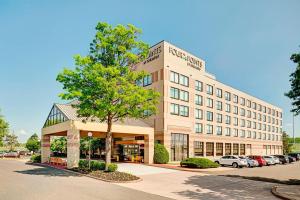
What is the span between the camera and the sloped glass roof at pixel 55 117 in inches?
1301

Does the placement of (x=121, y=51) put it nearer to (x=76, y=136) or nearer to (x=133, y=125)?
(x=76, y=136)

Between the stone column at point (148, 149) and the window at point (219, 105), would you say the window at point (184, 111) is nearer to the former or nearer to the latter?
the stone column at point (148, 149)

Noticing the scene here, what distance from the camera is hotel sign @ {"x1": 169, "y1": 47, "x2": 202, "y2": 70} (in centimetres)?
4360

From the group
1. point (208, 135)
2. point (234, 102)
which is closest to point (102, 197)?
point (208, 135)

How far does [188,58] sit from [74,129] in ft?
82.3

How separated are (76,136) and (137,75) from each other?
1023 cm

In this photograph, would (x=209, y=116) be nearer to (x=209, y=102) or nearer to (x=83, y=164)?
(x=209, y=102)

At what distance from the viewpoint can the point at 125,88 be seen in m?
23.8

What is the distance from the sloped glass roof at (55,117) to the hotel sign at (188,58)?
63.6ft

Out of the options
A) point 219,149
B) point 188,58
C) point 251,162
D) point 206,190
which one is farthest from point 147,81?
point 206,190

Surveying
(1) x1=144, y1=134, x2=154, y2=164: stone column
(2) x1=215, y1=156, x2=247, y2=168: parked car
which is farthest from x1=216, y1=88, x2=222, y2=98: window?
(1) x1=144, y1=134, x2=154, y2=164: stone column

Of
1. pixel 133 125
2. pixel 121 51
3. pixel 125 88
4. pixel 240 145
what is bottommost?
pixel 240 145

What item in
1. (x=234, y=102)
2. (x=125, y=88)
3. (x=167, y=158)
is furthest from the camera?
(x=234, y=102)

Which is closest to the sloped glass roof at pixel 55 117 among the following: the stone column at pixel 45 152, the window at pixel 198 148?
the stone column at pixel 45 152
